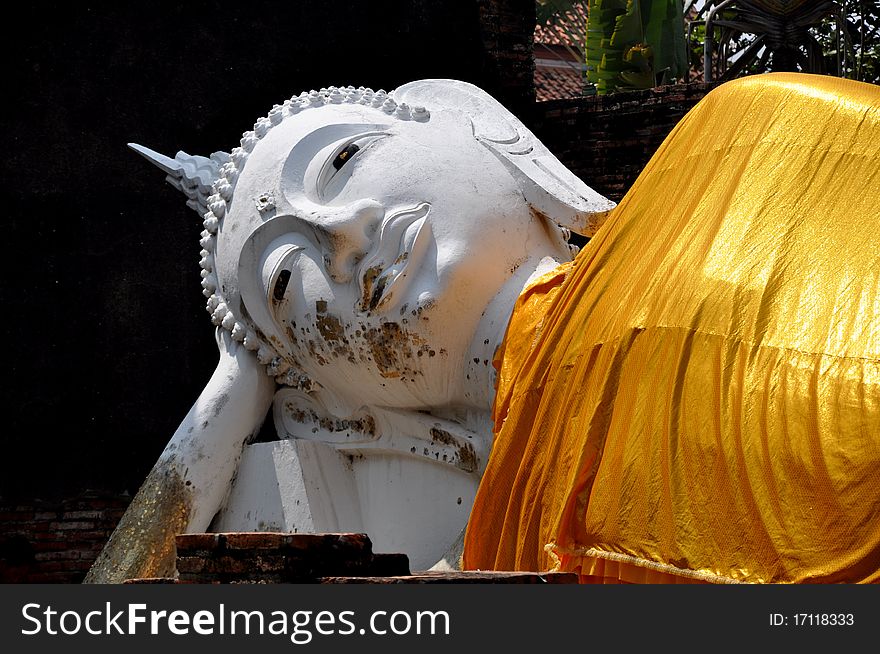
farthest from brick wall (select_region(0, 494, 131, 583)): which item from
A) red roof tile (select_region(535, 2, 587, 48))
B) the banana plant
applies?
red roof tile (select_region(535, 2, 587, 48))

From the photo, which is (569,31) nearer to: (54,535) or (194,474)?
(54,535)

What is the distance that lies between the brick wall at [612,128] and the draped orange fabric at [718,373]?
3723 mm

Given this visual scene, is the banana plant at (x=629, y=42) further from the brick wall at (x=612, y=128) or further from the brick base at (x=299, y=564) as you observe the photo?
the brick base at (x=299, y=564)

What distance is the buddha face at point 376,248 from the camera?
15.0ft

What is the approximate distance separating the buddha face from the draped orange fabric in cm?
36

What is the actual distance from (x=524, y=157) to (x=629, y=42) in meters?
6.30

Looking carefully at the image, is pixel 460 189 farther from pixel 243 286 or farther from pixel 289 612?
pixel 289 612

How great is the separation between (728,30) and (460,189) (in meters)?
6.61

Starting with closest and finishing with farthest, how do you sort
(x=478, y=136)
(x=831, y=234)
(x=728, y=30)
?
(x=831, y=234) → (x=478, y=136) → (x=728, y=30)

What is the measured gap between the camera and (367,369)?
472cm

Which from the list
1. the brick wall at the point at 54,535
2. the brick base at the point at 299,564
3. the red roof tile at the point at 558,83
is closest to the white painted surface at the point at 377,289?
the brick base at the point at 299,564

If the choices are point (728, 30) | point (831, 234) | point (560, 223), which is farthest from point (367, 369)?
point (728, 30)

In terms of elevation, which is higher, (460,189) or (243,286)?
(460,189)

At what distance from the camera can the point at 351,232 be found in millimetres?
4582
